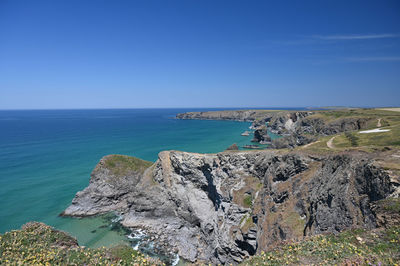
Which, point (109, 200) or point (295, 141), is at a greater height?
point (295, 141)

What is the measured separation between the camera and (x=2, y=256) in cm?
1077

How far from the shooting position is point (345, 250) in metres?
9.67

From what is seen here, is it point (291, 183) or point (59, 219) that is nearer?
point (291, 183)

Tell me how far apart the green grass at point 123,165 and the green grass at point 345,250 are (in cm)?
4082

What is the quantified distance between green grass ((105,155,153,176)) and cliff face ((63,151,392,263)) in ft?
1.18

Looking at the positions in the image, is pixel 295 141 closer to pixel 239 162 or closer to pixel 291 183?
pixel 239 162

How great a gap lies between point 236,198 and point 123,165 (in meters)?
29.3

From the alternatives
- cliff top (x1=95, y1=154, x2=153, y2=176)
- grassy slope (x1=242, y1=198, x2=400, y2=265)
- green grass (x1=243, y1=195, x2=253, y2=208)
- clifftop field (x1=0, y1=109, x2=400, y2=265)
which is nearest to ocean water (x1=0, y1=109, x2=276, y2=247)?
clifftop field (x1=0, y1=109, x2=400, y2=265)

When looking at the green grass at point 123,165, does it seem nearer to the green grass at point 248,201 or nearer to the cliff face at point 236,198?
the cliff face at point 236,198

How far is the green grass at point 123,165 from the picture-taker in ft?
151

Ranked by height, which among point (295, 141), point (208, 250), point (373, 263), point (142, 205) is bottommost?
point (208, 250)

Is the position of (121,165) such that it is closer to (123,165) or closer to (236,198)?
(123,165)

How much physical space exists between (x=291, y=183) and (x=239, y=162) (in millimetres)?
9537

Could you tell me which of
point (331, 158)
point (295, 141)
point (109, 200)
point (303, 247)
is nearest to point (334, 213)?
point (331, 158)
